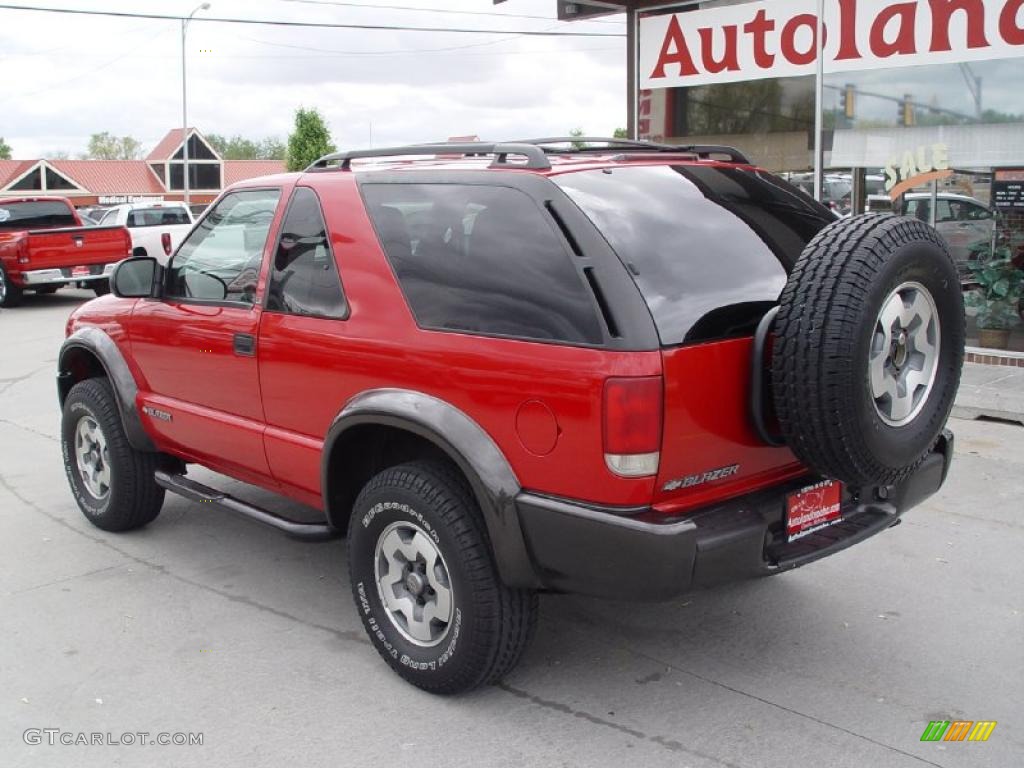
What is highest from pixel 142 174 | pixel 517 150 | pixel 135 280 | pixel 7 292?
pixel 142 174

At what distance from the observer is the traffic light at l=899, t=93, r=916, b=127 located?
9.59 meters

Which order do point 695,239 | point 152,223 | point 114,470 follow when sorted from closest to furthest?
point 695,239 → point 114,470 → point 152,223

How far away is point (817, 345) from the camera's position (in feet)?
10.4

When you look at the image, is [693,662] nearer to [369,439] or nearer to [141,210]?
[369,439]

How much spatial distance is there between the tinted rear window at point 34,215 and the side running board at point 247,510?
601 inches

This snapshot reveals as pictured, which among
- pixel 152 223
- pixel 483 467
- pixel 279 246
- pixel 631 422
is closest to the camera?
pixel 631 422

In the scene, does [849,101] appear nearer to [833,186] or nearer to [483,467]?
[833,186]

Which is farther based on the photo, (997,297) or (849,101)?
(849,101)

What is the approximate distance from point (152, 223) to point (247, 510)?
816 inches

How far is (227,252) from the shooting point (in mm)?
4734

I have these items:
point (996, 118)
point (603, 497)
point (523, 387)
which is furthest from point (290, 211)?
point (996, 118)

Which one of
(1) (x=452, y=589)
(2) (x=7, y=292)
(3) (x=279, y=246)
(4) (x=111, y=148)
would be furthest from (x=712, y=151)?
(4) (x=111, y=148)

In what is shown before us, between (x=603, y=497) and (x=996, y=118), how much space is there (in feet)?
24.7

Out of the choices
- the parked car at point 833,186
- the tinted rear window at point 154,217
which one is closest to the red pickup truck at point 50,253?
the tinted rear window at point 154,217
